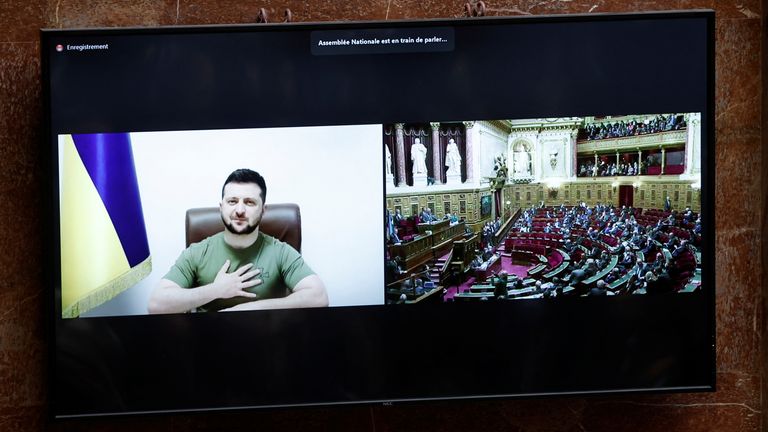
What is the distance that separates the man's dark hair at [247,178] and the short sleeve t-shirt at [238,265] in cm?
14

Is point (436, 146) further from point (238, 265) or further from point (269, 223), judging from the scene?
point (238, 265)

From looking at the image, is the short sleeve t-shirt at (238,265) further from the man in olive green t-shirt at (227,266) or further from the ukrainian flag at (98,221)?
the ukrainian flag at (98,221)

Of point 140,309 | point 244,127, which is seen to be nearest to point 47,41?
point 244,127

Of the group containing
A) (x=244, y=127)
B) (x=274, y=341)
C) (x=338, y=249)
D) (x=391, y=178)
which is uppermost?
(x=244, y=127)

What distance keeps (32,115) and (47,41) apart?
12.4 inches

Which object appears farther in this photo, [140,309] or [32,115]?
[32,115]

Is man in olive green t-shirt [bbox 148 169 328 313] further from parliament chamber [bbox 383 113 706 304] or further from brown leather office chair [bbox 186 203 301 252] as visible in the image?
parliament chamber [bbox 383 113 706 304]

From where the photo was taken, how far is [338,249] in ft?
7.04

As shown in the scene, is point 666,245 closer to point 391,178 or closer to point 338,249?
point 391,178

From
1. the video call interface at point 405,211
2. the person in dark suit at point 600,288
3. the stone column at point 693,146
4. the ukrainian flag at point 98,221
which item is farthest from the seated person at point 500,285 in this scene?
the ukrainian flag at point 98,221

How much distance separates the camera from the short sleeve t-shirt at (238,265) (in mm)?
2125

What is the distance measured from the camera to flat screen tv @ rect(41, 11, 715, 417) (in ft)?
6.91

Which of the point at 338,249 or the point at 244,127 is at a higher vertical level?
the point at 244,127

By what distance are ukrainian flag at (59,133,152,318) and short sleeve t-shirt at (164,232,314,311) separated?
142 millimetres
